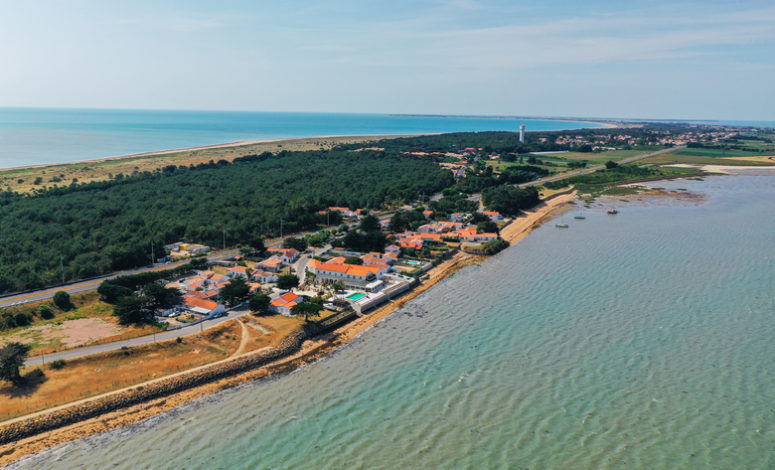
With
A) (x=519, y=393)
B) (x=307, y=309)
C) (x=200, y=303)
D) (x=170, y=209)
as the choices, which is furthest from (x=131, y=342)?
(x=170, y=209)

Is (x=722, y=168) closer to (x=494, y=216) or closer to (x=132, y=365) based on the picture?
(x=494, y=216)

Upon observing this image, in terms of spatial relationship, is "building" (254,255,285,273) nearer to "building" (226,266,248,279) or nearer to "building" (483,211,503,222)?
"building" (226,266,248,279)

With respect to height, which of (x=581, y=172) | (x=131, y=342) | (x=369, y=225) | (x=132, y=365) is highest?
(x=581, y=172)

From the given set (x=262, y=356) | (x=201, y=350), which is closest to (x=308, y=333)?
(x=262, y=356)

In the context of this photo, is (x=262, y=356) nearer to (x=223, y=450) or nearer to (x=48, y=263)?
(x=223, y=450)

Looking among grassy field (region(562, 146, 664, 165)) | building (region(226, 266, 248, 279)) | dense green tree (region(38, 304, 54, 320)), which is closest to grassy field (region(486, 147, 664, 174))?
grassy field (region(562, 146, 664, 165))

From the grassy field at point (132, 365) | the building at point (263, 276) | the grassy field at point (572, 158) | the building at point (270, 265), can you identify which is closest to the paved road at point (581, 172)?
the grassy field at point (572, 158)
